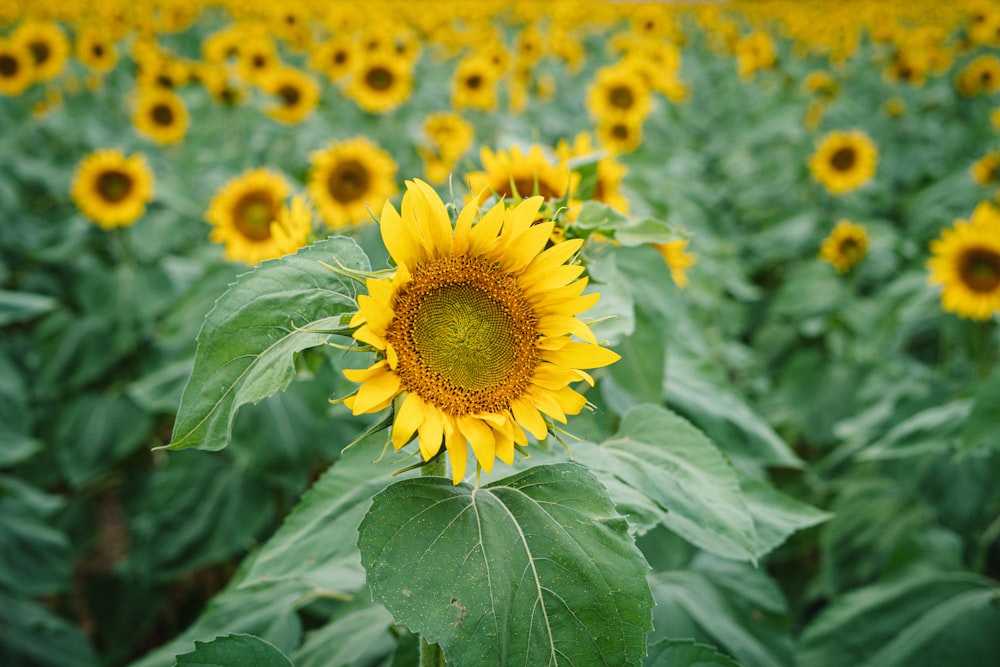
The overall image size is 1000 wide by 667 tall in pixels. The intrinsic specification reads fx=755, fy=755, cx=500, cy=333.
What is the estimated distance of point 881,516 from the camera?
277cm

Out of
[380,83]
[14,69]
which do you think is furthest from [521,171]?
[14,69]

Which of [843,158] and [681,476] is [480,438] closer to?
[681,476]

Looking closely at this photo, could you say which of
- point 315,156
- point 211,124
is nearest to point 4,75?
point 211,124

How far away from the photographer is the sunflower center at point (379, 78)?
4684mm

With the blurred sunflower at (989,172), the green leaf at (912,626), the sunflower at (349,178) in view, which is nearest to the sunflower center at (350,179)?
the sunflower at (349,178)

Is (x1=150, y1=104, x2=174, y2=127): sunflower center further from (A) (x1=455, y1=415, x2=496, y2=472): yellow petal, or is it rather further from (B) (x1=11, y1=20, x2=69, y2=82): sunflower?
(A) (x1=455, y1=415, x2=496, y2=472): yellow petal

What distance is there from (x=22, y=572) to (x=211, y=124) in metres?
3.02

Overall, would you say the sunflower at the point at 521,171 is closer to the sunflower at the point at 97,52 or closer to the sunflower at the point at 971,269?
the sunflower at the point at 971,269

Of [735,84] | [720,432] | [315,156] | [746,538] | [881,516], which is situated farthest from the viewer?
[735,84]

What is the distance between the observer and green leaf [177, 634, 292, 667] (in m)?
1.04

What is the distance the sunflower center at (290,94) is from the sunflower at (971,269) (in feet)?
11.0

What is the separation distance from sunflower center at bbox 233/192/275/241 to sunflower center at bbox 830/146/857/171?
11.5 feet

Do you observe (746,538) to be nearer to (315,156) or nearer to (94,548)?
(315,156)

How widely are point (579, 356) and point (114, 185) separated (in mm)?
3089
